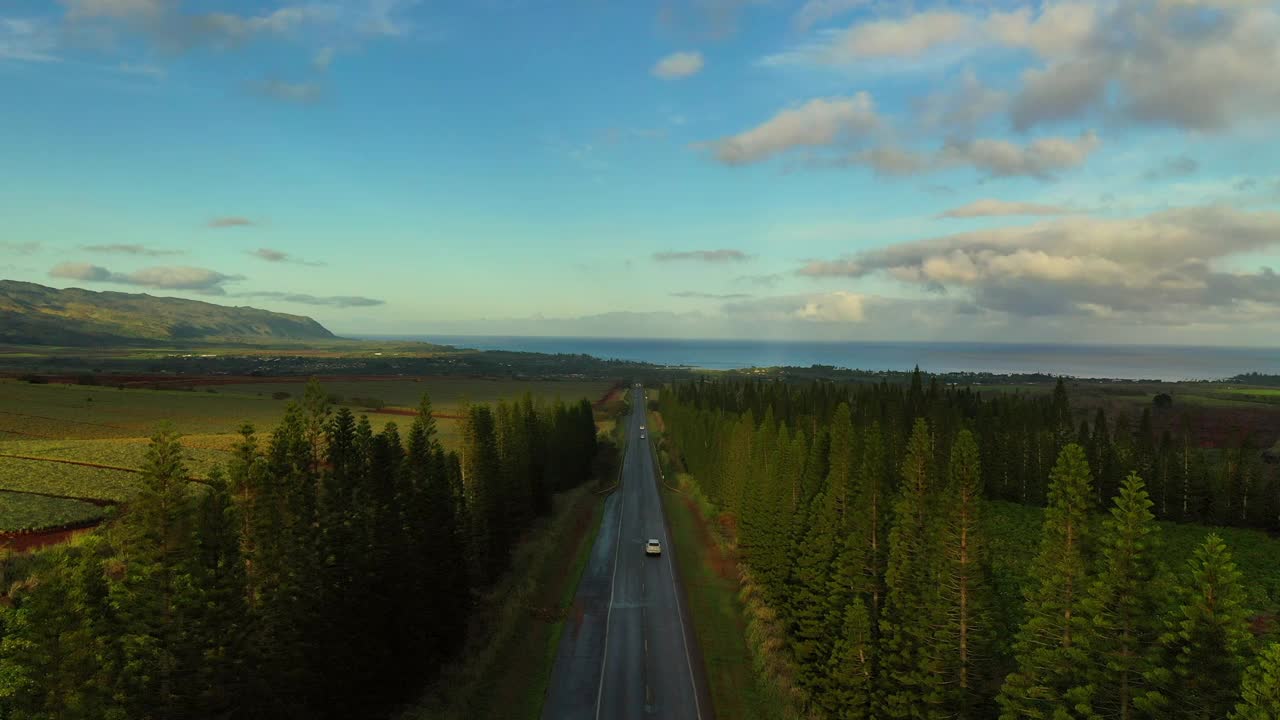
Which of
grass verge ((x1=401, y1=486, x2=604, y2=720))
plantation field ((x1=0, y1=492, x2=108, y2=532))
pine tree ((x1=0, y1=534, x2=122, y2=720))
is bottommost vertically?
grass verge ((x1=401, y1=486, x2=604, y2=720))

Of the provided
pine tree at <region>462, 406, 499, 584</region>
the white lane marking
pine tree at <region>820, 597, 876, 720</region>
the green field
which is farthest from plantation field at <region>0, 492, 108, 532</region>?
pine tree at <region>820, 597, 876, 720</region>

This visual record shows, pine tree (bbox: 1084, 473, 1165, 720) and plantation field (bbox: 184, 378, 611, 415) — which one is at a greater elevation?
pine tree (bbox: 1084, 473, 1165, 720)

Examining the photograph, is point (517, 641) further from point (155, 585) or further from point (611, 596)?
point (155, 585)

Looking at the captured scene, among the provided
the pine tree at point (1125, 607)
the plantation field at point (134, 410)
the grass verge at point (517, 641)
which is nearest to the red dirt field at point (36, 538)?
the grass verge at point (517, 641)

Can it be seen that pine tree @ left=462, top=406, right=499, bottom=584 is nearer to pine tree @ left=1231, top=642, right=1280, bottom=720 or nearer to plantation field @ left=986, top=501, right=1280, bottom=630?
plantation field @ left=986, top=501, right=1280, bottom=630

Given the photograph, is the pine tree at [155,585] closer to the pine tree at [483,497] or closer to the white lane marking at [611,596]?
the white lane marking at [611,596]

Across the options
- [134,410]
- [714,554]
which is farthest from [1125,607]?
[134,410]

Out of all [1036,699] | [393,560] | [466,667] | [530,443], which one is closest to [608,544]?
[530,443]
